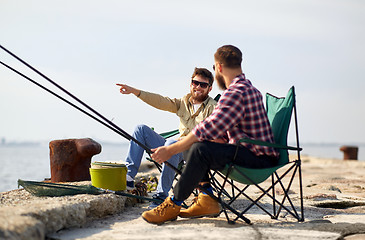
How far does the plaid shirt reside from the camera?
2953 mm

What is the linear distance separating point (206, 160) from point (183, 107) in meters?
1.26

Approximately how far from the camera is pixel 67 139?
5.03 metres

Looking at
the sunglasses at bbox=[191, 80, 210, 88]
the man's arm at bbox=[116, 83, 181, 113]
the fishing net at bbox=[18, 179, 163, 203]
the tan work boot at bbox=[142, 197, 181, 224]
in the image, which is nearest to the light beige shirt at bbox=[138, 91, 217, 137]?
the man's arm at bbox=[116, 83, 181, 113]

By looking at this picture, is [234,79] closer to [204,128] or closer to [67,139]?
[204,128]

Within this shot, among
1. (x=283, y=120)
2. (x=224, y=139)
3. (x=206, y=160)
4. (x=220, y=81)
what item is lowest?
(x=206, y=160)

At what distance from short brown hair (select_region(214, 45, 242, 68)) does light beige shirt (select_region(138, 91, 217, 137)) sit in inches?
32.5

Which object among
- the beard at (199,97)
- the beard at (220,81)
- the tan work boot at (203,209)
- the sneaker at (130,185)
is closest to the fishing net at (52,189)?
the sneaker at (130,185)

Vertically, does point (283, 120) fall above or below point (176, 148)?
above

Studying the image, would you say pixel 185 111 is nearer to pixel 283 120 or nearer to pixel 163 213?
pixel 283 120

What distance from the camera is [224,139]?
3369mm

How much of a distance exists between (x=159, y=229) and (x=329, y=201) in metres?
2.38

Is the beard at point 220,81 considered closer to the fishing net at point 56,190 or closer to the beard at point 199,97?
the beard at point 199,97

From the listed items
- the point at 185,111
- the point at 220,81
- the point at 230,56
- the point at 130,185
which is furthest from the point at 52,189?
the point at 230,56

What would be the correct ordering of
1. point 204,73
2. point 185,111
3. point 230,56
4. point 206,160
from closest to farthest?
point 206,160, point 230,56, point 204,73, point 185,111
